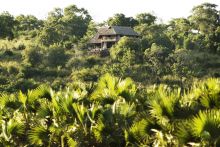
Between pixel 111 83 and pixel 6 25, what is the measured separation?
197 ft

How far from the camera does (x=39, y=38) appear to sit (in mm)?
69562

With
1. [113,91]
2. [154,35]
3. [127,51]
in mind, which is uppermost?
[113,91]

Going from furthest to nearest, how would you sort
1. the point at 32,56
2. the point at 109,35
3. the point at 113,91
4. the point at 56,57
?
1. the point at 109,35
2. the point at 56,57
3. the point at 32,56
4. the point at 113,91

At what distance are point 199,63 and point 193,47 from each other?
6187mm

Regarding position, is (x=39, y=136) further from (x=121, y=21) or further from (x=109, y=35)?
(x=121, y=21)

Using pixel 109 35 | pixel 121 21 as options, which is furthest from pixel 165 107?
pixel 121 21

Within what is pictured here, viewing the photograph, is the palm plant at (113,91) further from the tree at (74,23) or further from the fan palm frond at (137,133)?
the tree at (74,23)

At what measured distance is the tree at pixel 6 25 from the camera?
238 ft

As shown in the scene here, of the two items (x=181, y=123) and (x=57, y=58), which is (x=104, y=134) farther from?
(x=57, y=58)

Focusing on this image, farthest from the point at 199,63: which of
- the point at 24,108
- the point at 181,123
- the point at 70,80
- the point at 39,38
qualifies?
the point at 181,123

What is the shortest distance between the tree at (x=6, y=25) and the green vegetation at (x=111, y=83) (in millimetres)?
173

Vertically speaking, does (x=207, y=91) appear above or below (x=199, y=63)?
above

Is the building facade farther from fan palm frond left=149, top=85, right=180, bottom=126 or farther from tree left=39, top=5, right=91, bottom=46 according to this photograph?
fan palm frond left=149, top=85, right=180, bottom=126

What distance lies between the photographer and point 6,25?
74.1 m
